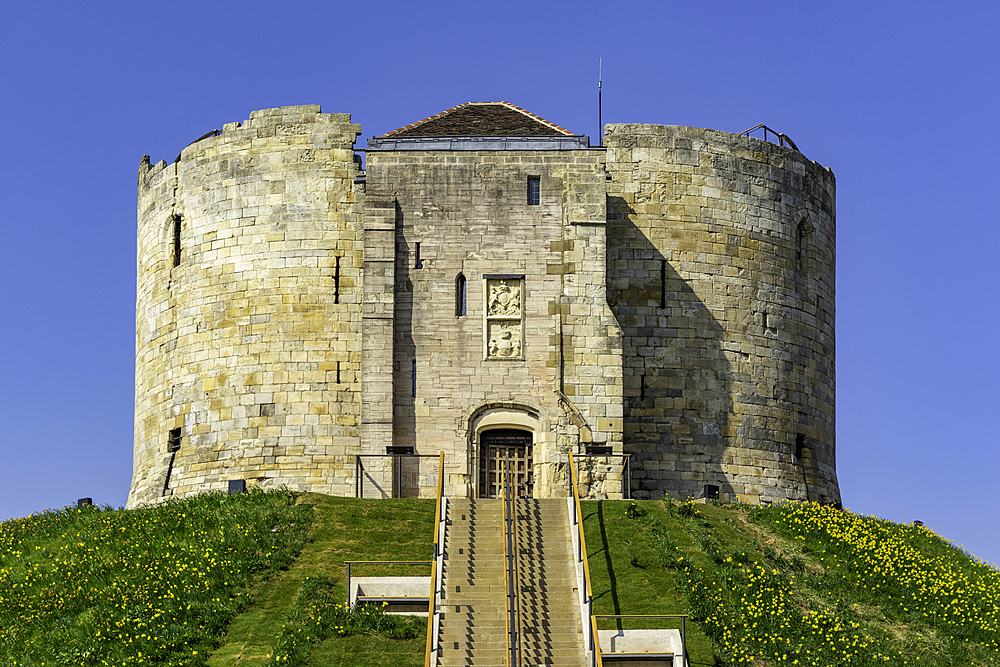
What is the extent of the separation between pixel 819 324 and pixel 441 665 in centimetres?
1987

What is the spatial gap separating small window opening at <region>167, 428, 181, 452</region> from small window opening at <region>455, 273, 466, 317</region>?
26.3 feet

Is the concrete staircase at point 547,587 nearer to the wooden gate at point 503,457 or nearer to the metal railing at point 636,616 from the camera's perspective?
the metal railing at point 636,616

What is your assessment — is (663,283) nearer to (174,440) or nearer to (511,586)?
(174,440)

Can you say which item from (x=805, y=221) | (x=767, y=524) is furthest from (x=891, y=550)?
(x=805, y=221)

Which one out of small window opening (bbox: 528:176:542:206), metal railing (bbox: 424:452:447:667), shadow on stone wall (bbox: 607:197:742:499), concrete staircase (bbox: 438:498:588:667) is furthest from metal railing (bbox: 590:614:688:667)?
small window opening (bbox: 528:176:542:206)

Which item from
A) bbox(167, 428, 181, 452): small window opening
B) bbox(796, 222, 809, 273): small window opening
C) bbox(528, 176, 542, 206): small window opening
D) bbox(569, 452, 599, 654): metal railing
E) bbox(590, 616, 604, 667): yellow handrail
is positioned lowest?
bbox(590, 616, 604, 667): yellow handrail

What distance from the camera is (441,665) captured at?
23.2 metres

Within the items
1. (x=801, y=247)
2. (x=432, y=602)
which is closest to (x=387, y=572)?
(x=432, y=602)

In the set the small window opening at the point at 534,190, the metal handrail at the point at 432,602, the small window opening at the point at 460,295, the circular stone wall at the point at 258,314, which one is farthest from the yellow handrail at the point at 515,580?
the small window opening at the point at 534,190

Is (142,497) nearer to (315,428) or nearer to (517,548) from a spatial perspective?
(315,428)

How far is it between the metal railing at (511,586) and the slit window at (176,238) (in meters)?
13.8

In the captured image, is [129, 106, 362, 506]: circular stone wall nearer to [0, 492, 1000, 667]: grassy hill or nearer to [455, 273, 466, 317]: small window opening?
[455, 273, 466, 317]: small window opening

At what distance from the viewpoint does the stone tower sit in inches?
1352

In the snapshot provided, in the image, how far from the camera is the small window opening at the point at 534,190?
35281mm
